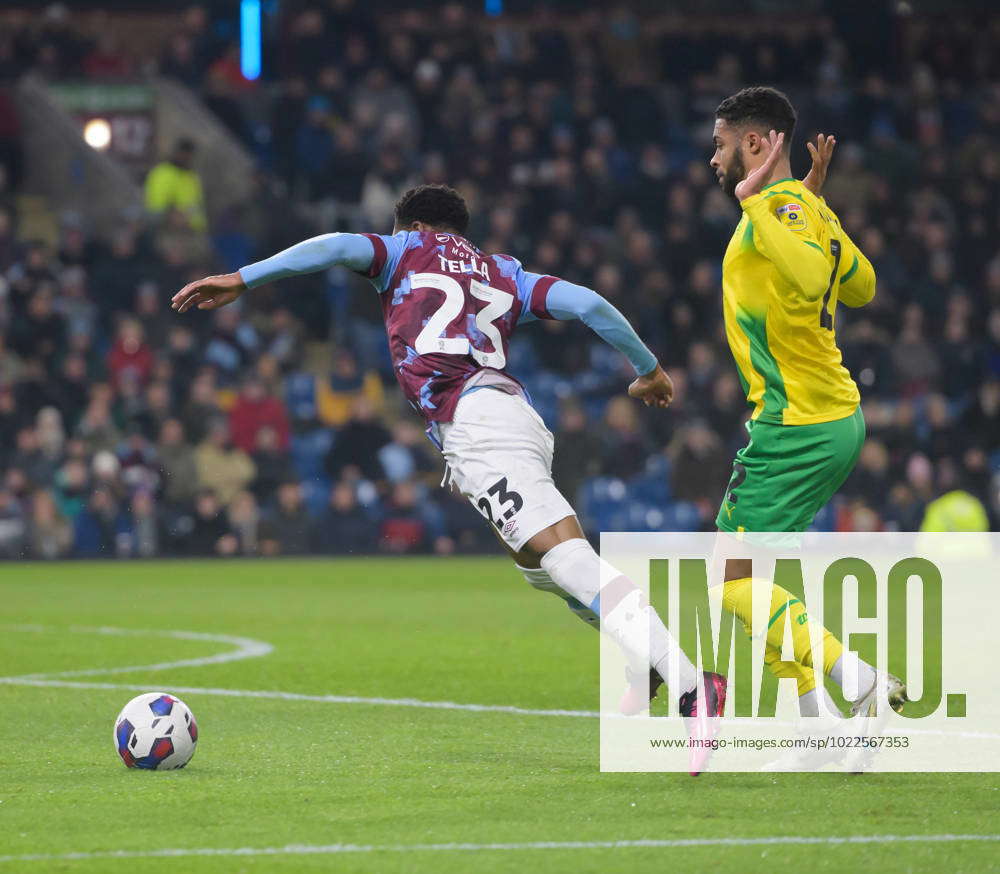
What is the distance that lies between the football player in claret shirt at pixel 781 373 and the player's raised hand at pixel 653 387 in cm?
46

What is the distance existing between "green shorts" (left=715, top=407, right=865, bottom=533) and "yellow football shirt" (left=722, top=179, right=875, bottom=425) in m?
0.05

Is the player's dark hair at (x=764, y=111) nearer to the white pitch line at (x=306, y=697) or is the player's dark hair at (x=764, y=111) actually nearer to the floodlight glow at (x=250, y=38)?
the white pitch line at (x=306, y=697)

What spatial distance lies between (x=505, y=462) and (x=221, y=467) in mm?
13159

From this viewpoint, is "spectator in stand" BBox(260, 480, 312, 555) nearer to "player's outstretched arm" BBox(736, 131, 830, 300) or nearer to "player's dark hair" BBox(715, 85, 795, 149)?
"player's dark hair" BBox(715, 85, 795, 149)

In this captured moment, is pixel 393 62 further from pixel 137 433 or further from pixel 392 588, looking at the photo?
pixel 392 588

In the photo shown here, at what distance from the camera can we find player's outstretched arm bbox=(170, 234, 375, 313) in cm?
641

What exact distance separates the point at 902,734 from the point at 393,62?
1881 centimetres

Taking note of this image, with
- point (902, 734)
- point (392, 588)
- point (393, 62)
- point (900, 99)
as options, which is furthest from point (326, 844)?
point (900, 99)

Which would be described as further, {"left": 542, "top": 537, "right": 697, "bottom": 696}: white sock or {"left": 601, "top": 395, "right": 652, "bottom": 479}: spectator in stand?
{"left": 601, "top": 395, "right": 652, "bottom": 479}: spectator in stand

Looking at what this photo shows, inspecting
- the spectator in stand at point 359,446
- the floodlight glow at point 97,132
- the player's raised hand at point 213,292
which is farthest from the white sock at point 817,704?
the floodlight glow at point 97,132

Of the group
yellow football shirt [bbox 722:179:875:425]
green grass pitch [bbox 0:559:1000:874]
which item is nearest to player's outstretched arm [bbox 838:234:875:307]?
yellow football shirt [bbox 722:179:875:425]

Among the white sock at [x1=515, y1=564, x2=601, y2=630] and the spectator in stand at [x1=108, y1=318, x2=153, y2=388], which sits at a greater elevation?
the spectator in stand at [x1=108, y1=318, x2=153, y2=388]

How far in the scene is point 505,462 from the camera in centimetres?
651

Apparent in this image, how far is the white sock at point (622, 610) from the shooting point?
6129 mm
